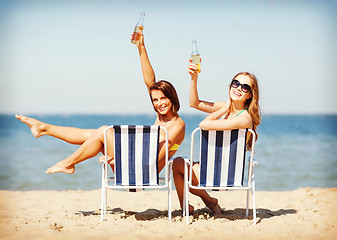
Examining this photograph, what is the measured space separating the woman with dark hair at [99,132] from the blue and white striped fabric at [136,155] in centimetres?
19

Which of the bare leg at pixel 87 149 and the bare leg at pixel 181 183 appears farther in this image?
the bare leg at pixel 181 183

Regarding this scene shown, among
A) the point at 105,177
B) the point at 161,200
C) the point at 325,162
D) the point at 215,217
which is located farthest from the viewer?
the point at 325,162

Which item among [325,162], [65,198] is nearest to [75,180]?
[65,198]

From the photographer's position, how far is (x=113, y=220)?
4441 mm

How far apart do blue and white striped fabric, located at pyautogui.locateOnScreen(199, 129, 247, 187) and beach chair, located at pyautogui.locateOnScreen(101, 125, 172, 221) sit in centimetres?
38

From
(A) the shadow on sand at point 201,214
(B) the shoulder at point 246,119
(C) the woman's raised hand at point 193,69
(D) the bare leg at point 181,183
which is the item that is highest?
(C) the woman's raised hand at point 193,69

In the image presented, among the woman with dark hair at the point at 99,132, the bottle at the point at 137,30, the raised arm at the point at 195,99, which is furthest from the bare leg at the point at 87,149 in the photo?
the bottle at the point at 137,30

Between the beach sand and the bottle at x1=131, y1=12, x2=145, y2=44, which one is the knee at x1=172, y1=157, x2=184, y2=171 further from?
the bottle at x1=131, y1=12, x2=145, y2=44

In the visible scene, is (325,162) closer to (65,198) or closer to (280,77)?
(65,198)

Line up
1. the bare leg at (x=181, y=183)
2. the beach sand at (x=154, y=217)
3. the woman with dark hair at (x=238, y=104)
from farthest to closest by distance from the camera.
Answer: the bare leg at (x=181, y=183), the woman with dark hair at (x=238, y=104), the beach sand at (x=154, y=217)

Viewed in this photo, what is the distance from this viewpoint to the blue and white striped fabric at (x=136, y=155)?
4168mm

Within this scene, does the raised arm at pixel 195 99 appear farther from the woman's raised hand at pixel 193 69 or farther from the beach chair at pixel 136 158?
the beach chair at pixel 136 158

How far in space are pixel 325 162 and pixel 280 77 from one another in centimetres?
1491

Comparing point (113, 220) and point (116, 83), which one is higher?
point (116, 83)
